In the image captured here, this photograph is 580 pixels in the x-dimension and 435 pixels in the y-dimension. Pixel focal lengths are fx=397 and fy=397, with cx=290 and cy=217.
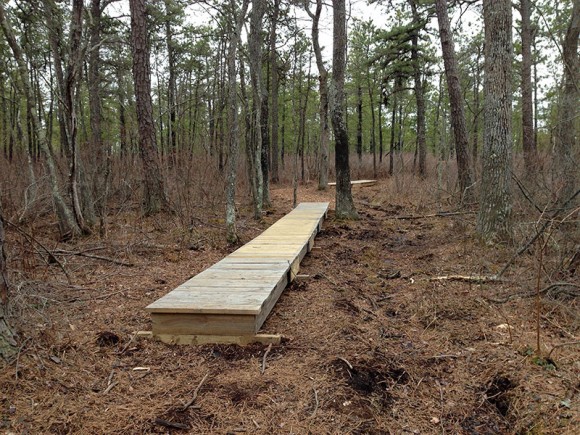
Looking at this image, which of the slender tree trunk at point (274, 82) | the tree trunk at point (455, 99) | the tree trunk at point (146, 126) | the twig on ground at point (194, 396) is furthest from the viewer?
the slender tree trunk at point (274, 82)

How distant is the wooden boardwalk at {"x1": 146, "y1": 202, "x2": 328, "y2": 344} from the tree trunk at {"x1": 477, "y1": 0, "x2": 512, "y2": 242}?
3290 millimetres

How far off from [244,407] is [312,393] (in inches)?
18.3

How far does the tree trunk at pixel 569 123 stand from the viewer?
5.91m

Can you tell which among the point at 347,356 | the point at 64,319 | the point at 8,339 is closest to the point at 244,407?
the point at 347,356

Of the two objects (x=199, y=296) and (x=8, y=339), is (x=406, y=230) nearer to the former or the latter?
(x=199, y=296)

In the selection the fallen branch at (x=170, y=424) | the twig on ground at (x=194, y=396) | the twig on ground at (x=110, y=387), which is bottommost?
the fallen branch at (x=170, y=424)

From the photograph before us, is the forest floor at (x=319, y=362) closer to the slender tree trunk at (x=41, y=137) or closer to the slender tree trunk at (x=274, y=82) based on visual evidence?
the slender tree trunk at (x=41, y=137)

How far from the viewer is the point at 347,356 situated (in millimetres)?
3146

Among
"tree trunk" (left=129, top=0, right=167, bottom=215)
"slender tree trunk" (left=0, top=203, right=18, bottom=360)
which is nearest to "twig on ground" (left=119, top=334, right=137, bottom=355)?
"slender tree trunk" (left=0, top=203, right=18, bottom=360)

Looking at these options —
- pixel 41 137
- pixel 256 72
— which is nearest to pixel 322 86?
pixel 256 72

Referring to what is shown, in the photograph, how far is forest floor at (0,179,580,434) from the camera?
7.89ft

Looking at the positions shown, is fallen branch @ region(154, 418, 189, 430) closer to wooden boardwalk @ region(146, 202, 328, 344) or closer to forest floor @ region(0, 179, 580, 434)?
forest floor @ region(0, 179, 580, 434)

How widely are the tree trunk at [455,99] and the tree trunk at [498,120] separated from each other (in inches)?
132

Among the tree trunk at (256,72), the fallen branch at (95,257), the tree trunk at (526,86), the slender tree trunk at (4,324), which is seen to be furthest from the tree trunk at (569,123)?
the slender tree trunk at (4,324)
